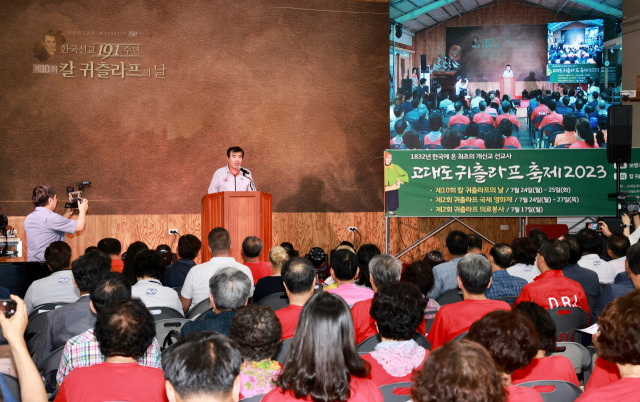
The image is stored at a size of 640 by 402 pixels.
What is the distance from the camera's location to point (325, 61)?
9.48 metres

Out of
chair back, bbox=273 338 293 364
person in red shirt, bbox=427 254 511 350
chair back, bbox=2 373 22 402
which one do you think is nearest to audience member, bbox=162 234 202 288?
chair back, bbox=273 338 293 364

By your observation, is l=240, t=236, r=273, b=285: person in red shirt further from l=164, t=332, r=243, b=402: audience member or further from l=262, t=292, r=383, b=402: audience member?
l=164, t=332, r=243, b=402: audience member

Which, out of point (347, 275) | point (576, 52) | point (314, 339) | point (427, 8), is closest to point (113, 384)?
point (314, 339)

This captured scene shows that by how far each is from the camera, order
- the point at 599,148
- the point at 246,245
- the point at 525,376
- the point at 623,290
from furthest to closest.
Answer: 1. the point at 599,148
2. the point at 246,245
3. the point at 623,290
4. the point at 525,376

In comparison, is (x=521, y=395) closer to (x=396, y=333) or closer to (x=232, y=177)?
(x=396, y=333)

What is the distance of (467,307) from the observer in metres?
3.31

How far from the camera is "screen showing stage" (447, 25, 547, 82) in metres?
9.50

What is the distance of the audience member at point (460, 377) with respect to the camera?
4.84 feet

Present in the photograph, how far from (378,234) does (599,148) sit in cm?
335

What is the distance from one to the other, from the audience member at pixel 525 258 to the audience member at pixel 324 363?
11.0ft

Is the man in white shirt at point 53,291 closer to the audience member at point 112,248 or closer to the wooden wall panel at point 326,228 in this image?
the audience member at point 112,248

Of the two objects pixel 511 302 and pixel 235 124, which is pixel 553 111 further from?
pixel 511 302

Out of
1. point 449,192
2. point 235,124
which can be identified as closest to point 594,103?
point 449,192

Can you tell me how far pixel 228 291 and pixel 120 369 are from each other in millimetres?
1020
